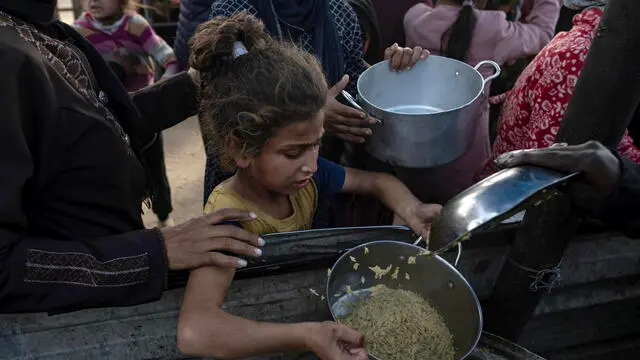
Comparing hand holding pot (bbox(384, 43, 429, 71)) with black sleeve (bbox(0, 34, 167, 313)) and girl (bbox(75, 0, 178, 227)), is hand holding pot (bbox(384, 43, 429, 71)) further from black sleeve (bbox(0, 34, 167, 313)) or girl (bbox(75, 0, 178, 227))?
girl (bbox(75, 0, 178, 227))

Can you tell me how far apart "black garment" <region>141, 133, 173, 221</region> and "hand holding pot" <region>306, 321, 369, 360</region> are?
2.06 metres

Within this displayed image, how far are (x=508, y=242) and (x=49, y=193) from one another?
4.57ft

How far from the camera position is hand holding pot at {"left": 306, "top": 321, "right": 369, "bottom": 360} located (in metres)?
1.38

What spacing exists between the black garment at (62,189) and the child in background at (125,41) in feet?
5.99

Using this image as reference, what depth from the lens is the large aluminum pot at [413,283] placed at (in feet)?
5.31

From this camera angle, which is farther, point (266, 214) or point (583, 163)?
point (266, 214)

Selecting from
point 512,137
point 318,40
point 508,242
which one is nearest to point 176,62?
point 318,40

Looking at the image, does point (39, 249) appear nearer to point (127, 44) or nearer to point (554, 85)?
point (554, 85)

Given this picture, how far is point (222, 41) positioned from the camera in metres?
→ 1.65

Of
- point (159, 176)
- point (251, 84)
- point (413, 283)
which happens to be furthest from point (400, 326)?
point (159, 176)

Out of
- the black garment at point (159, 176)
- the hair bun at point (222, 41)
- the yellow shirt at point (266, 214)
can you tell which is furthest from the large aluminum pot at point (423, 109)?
the black garment at point (159, 176)

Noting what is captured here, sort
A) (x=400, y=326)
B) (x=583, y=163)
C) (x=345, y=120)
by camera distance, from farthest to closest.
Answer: (x=345, y=120) < (x=400, y=326) < (x=583, y=163)

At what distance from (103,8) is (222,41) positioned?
197 centimetres

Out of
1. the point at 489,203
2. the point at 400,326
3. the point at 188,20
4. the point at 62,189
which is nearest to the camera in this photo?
the point at 489,203
